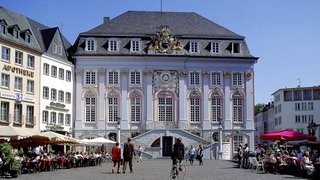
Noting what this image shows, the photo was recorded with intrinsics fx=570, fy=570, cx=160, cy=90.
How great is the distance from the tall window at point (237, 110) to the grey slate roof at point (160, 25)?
23.6 feet

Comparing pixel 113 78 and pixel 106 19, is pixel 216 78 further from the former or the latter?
pixel 106 19

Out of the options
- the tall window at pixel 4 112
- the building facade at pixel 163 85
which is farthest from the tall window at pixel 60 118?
the tall window at pixel 4 112

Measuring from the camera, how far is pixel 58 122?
193 ft

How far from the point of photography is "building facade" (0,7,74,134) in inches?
1953

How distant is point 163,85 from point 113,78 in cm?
555

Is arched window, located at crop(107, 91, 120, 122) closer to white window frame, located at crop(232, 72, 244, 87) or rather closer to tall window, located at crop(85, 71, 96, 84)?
tall window, located at crop(85, 71, 96, 84)

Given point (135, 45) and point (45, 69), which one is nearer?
point (45, 69)

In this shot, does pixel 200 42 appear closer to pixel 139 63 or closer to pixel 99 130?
pixel 139 63

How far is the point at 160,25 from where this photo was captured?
6550 cm

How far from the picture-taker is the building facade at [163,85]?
6191 centimetres

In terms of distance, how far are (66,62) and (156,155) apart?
44.7 feet

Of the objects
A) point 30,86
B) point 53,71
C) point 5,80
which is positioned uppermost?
point 53,71

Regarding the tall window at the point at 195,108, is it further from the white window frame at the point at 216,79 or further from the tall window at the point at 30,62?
the tall window at the point at 30,62

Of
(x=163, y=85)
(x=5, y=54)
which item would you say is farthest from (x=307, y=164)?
(x=163, y=85)
